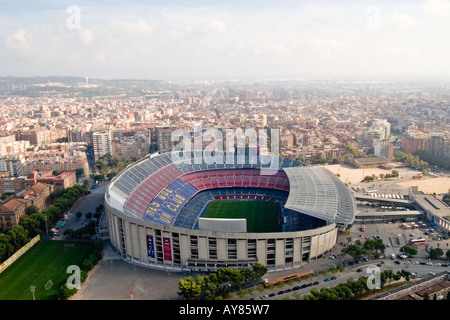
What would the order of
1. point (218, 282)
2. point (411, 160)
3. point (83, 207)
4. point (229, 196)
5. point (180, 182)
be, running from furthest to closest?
point (411, 160) → point (229, 196) → point (180, 182) → point (83, 207) → point (218, 282)

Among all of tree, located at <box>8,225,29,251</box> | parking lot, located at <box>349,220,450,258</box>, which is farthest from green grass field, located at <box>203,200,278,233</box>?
tree, located at <box>8,225,29,251</box>

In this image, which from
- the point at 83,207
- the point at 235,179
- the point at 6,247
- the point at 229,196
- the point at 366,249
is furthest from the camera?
the point at 235,179

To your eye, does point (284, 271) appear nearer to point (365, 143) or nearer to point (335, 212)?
point (335, 212)

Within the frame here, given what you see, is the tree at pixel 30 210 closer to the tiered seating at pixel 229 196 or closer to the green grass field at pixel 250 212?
the tiered seating at pixel 229 196

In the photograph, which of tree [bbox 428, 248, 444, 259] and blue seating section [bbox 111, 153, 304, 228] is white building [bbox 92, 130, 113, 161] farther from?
tree [bbox 428, 248, 444, 259]

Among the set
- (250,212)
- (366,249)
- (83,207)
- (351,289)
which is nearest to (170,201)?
(250,212)

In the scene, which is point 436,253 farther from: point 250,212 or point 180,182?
point 180,182
